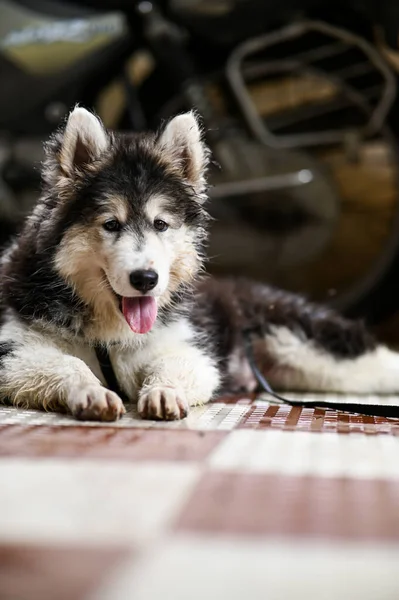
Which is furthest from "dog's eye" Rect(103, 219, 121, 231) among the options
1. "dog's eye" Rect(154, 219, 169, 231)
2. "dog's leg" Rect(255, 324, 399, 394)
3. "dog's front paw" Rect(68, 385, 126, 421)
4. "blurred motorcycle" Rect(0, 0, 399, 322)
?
"blurred motorcycle" Rect(0, 0, 399, 322)

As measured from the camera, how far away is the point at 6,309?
2.09 metres

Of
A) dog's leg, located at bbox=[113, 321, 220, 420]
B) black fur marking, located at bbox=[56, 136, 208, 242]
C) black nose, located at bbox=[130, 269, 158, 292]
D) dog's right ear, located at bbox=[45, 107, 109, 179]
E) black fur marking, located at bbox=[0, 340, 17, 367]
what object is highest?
dog's right ear, located at bbox=[45, 107, 109, 179]

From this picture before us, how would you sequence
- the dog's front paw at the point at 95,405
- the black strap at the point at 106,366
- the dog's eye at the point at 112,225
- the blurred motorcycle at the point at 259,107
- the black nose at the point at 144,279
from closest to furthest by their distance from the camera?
the dog's front paw at the point at 95,405
the black nose at the point at 144,279
the dog's eye at the point at 112,225
the black strap at the point at 106,366
the blurred motorcycle at the point at 259,107

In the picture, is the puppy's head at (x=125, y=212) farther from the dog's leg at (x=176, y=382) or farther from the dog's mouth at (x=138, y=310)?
the dog's leg at (x=176, y=382)

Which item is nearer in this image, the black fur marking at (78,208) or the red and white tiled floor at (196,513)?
the red and white tiled floor at (196,513)

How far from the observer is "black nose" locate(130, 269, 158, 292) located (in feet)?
5.98

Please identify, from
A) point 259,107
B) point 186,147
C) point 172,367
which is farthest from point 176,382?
point 259,107

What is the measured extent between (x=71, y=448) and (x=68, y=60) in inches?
144

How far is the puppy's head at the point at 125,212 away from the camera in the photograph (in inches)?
75.0

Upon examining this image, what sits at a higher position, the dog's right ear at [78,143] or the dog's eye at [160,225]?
the dog's right ear at [78,143]

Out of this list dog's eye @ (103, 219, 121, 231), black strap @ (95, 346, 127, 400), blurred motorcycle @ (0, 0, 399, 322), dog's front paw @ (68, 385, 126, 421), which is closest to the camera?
dog's front paw @ (68, 385, 126, 421)

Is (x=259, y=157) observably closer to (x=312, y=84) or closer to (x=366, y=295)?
(x=312, y=84)

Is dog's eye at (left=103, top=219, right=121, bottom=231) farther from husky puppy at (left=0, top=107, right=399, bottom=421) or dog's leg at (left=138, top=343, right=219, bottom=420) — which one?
dog's leg at (left=138, top=343, right=219, bottom=420)

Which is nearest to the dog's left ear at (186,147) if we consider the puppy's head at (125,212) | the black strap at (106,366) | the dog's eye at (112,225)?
the puppy's head at (125,212)
